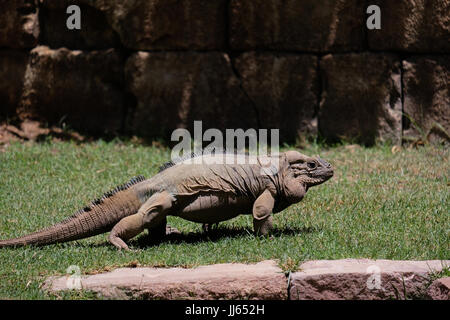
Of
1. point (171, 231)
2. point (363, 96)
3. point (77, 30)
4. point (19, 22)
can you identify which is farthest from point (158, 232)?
point (19, 22)

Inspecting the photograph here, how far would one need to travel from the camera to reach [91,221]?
20.4 ft

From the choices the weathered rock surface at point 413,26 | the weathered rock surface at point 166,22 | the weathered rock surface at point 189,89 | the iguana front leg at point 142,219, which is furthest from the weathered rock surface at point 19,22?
the iguana front leg at point 142,219

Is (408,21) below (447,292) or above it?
above

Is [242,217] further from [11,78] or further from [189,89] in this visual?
[11,78]

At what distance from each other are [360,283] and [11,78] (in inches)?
302

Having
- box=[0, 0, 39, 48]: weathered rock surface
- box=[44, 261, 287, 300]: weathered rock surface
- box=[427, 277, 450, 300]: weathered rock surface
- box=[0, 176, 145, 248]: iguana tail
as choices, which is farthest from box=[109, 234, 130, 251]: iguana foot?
box=[0, 0, 39, 48]: weathered rock surface

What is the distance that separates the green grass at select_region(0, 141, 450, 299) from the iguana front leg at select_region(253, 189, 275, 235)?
0.12m

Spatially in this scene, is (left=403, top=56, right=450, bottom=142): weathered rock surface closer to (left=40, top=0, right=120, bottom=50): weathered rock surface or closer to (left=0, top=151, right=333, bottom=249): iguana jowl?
(left=0, top=151, right=333, bottom=249): iguana jowl

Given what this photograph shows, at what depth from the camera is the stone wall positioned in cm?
1010

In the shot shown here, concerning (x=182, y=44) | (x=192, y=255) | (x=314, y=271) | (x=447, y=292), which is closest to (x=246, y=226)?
(x=192, y=255)

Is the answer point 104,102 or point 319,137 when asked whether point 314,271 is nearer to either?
point 319,137
